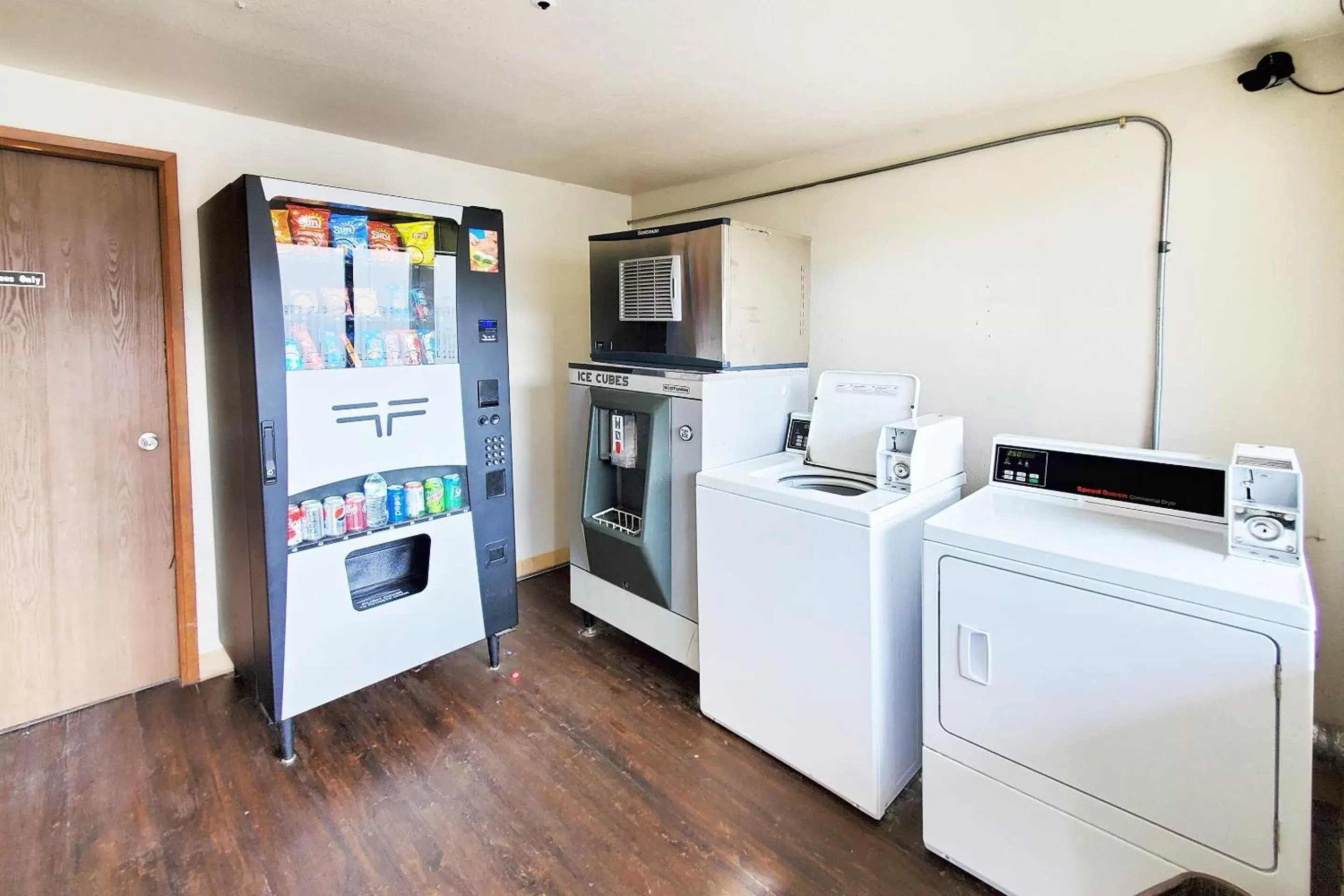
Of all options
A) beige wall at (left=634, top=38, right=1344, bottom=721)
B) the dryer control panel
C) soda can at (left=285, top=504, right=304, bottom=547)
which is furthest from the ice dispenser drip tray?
the dryer control panel

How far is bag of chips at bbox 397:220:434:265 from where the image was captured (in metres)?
2.27

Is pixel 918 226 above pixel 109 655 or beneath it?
above

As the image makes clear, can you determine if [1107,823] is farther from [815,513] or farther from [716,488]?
[716,488]

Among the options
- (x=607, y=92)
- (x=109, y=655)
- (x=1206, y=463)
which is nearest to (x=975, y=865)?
(x=1206, y=463)

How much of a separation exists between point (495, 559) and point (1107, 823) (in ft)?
6.86

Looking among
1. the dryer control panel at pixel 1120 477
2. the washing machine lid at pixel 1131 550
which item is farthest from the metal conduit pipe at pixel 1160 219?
the washing machine lid at pixel 1131 550

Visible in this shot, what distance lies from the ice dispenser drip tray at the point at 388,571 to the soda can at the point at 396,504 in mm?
104

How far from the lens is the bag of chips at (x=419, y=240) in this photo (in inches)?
89.5

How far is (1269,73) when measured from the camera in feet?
5.76

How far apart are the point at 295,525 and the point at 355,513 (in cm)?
19

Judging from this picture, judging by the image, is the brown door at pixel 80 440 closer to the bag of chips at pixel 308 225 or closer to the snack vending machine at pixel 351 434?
the snack vending machine at pixel 351 434

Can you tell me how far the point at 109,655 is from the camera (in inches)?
94.7

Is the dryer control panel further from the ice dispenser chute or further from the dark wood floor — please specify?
the ice dispenser chute

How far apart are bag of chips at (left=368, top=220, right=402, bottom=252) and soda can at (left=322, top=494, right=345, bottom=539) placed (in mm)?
892
